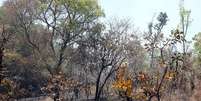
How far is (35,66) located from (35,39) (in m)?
3.21

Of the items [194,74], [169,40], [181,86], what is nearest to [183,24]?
[194,74]

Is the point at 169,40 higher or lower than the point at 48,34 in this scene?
lower

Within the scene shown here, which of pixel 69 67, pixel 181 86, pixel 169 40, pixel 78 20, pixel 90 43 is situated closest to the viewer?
pixel 169 40

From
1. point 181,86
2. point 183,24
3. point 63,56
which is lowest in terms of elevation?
point 181,86

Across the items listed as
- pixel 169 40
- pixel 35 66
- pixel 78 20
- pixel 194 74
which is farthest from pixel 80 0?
pixel 169 40

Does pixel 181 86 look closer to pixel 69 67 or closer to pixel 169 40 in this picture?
pixel 69 67

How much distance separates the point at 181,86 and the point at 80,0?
13130 mm

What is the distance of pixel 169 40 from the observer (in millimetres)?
23406

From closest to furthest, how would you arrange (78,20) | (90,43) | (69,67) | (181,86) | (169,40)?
1. (169,40)
2. (181,86)
3. (78,20)
4. (90,43)
5. (69,67)

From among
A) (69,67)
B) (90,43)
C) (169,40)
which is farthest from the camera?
(69,67)

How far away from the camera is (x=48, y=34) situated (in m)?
52.6

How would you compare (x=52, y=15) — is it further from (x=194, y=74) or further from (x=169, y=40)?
(x=169, y=40)

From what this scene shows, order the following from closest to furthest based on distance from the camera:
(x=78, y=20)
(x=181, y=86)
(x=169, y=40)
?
(x=169, y=40) → (x=181, y=86) → (x=78, y=20)

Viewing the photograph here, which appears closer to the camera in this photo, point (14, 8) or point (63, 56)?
point (14, 8)
